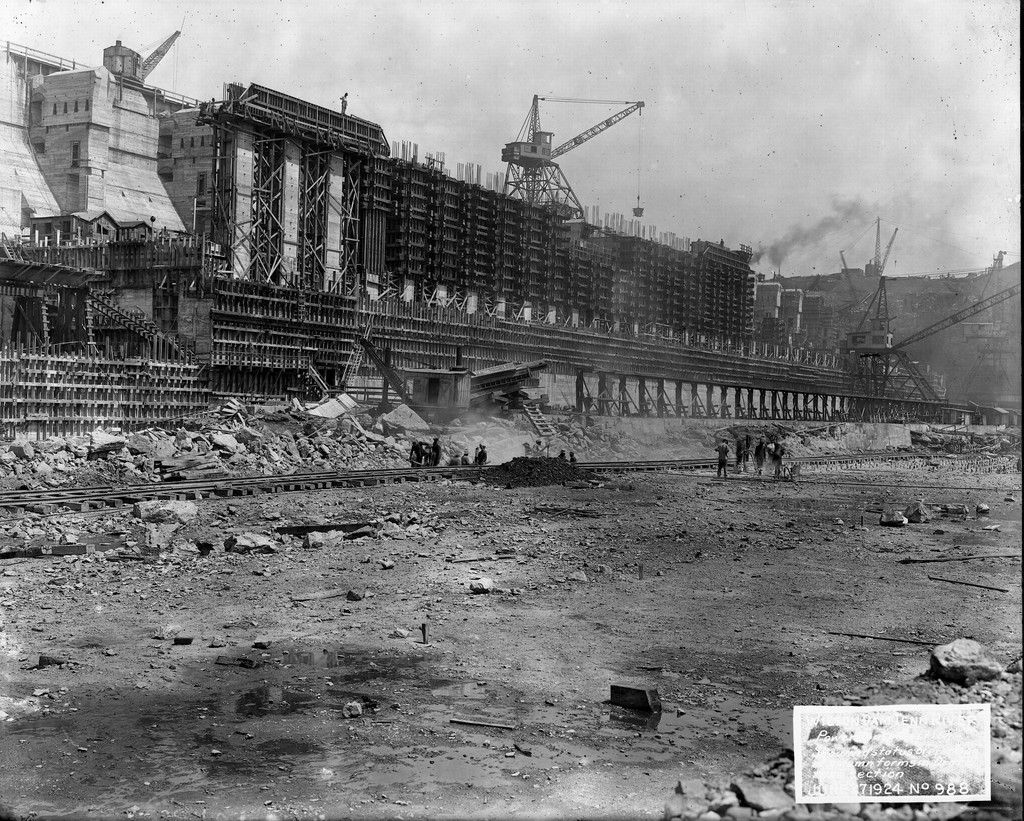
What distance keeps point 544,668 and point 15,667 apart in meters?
5.40

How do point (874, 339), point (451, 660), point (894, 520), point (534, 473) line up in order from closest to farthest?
point (451, 660) < point (894, 520) < point (534, 473) < point (874, 339)

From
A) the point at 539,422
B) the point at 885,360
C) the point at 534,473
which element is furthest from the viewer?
the point at 885,360

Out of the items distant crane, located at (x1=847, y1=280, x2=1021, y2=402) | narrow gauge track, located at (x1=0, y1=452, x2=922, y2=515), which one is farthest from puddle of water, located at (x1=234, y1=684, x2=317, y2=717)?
distant crane, located at (x1=847, y1=280, x2=1021, y2=402)

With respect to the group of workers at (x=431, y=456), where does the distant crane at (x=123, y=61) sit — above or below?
above

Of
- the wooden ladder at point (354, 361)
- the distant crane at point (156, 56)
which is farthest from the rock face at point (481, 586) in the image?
the distant crane at point (156, 56)

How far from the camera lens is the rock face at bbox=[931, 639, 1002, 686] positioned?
293 inches

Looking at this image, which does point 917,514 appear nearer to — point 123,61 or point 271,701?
point 271,701

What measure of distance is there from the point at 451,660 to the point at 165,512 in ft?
38.6

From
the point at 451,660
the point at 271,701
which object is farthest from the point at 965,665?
the point at 271,701

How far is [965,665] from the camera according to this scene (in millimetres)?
7512

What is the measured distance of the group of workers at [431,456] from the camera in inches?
1372

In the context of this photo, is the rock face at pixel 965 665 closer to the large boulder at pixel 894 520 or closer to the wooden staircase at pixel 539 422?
the large boulder at pixel 894 520

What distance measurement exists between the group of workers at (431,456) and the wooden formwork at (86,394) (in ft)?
31.7

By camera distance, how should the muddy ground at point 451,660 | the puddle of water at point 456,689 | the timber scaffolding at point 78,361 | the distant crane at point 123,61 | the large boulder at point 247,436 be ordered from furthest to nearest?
the distant crane at point 123,61 < the large boulder at point 247,436 < the timber scaffolding at point 78,361 < the puddle of water at point 456,689 < the muddy ground at point 451,660
